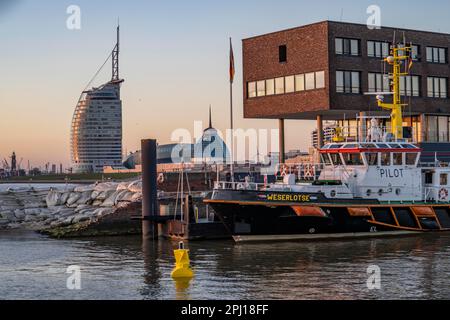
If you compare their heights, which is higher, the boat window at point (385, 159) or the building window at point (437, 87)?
the building window at point (437, 87)

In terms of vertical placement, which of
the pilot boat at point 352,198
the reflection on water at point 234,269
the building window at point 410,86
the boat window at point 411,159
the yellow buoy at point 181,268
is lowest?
the reflection on water at point 234,269

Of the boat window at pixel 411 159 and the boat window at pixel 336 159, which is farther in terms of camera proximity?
the boat window at pixel 411 159

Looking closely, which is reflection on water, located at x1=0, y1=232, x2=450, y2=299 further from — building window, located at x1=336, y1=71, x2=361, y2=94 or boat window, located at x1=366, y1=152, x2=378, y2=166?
building window, located at x1=336, y1=71, x2=361, y2=94

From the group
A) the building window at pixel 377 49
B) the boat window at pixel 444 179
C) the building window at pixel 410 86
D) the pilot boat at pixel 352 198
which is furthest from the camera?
the building window at pixel 410 86

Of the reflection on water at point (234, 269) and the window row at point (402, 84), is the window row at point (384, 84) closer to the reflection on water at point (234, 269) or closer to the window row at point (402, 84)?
the window row at point (402, 84)

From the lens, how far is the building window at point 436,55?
60.3m

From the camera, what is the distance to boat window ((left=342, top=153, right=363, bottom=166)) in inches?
1644

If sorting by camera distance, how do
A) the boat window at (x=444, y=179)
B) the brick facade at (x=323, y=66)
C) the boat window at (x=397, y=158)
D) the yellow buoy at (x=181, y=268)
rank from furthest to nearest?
the brick facade at (x=323, y=66) < the boat window at (x=444, y=179) < the boat window at (x=397, y=158) < the yellow buoy at (x=181, y=268)

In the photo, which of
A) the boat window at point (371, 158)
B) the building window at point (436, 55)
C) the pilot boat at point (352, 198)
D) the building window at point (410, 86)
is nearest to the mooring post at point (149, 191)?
the pilot boat at point (352, 198)

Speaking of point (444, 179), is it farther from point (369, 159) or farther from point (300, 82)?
point (300, 82)

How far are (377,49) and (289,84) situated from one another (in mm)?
6889

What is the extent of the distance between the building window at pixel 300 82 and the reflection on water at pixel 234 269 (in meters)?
17.5

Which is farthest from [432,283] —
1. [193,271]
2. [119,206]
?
[119,206]
